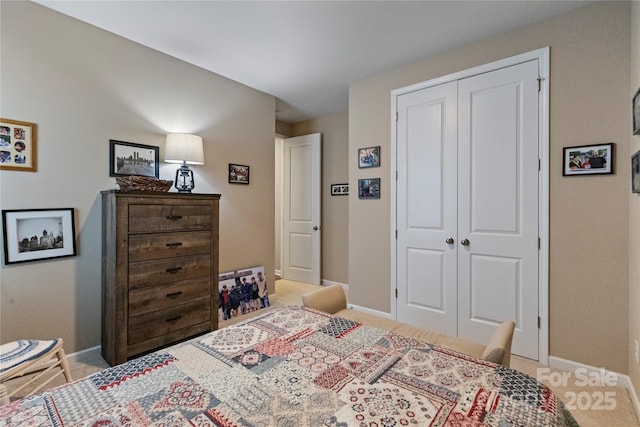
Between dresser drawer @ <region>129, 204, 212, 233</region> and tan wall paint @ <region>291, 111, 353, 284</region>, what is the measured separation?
229cm

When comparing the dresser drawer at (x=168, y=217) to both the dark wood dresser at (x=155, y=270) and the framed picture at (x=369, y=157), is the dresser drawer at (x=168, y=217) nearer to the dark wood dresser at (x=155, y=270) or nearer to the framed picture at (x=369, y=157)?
the dark wood dresser at (x=155, y=270)

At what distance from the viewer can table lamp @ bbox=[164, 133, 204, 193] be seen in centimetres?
275

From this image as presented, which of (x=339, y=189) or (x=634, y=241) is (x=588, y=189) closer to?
(x=634, y=241)

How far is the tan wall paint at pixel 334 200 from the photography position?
14.8 ft

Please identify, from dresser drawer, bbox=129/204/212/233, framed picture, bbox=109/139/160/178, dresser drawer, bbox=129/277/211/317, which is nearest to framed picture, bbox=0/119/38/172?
framed picture, bbox=109/139/160/178

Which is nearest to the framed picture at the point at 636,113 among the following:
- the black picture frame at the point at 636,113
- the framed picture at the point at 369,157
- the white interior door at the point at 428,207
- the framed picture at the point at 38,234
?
the black picture frame at the point at 636,113

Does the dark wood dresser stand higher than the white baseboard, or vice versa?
the dark wood dresser

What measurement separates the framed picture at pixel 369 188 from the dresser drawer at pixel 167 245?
5.73 ft

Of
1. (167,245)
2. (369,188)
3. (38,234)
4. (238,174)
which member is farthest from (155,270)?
(369,188)

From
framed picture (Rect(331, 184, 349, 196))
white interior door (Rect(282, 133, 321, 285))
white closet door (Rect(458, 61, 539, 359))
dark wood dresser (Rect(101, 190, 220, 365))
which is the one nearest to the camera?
dark wood dresser (Rect(101, 190, 220, 365))

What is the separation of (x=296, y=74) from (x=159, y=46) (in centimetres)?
133

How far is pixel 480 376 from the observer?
1.05 meters

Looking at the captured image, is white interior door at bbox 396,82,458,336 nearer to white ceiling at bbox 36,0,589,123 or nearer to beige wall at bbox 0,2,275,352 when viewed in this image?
white ceiling at bbox 36,0,589,123

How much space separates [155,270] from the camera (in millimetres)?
2316
